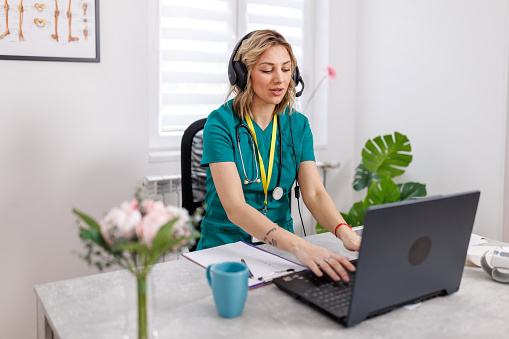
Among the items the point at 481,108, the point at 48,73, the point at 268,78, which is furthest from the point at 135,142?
the point at 481,108

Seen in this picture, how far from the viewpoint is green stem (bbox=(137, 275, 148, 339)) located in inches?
35.1

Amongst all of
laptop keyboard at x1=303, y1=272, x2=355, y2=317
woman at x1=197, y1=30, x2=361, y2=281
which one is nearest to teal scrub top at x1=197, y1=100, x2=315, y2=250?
woman at x1=197, y1=30, x2=361, y2=281

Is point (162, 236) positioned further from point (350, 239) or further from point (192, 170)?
point (192, 170)

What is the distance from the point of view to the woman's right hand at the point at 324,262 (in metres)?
1.24

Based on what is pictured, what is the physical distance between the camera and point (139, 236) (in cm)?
85

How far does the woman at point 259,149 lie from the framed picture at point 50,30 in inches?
32.6

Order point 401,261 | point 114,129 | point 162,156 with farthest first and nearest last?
point 162,156, point 114,129, point 401,261

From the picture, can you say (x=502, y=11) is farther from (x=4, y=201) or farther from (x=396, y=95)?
(x=4, y=201)

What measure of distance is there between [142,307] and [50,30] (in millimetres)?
1699

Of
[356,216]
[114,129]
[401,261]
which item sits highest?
[114,129]

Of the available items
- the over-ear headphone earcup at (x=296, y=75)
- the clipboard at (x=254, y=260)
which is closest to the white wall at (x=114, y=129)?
the over-ear headphone earcup at (x=296, y=75)

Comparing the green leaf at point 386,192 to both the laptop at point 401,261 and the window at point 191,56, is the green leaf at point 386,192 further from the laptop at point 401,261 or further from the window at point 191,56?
the laptop at point 401,261

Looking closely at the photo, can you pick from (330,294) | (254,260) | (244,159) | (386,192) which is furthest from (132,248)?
(386,192)

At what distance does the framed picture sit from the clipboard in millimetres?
1250
